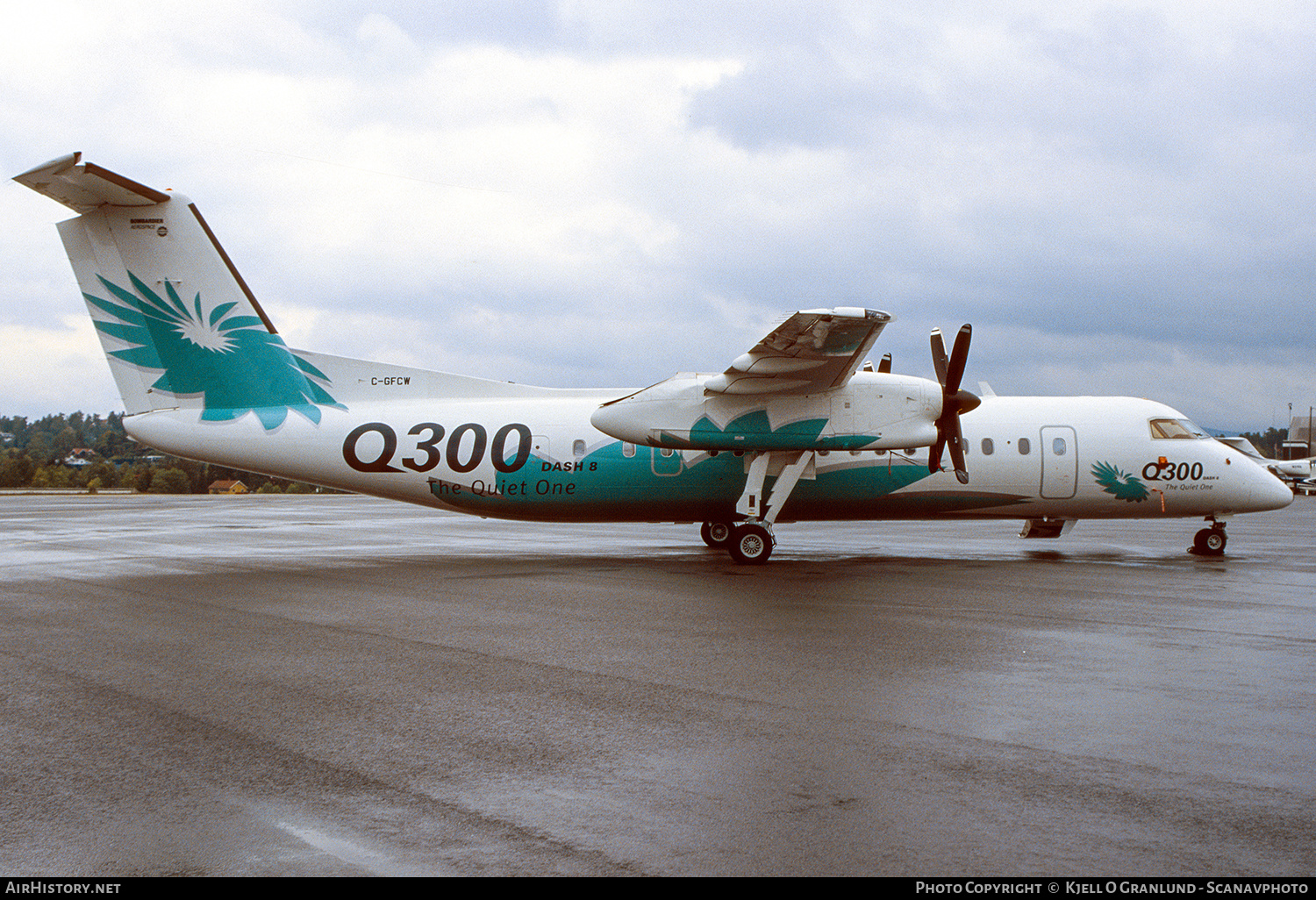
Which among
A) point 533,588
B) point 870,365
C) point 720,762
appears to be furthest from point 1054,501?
point 720,762

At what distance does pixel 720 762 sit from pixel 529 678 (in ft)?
8.32

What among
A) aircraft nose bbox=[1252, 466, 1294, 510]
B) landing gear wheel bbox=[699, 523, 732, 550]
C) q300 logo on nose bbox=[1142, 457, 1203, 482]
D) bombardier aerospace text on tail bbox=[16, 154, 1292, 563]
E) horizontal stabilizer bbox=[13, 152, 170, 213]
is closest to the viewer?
horizontal stabilizer bbox=[13, 152, 170, 213]

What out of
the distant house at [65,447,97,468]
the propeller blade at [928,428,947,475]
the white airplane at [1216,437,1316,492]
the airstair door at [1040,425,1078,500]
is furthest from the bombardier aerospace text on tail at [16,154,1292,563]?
the distant house at [65,447,97,468]

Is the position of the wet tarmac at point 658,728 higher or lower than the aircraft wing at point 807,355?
lower

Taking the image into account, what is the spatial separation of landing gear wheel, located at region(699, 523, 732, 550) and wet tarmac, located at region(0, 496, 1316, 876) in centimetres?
615

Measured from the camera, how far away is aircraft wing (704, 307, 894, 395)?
46.2 feet

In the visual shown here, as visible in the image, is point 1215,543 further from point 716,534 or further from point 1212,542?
point 716,534

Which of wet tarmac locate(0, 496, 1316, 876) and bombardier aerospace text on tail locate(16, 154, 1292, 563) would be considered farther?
bombardier aerospace text on tail locate(16, 154, 1292, 563)

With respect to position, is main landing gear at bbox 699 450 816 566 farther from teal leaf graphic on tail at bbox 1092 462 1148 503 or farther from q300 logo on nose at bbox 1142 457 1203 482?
q300 logo on nose at bbox 1142 457 1203 482

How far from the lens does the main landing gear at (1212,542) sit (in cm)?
1808

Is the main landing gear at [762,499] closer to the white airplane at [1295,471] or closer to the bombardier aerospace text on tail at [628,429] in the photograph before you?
the bombardier aerospace text on tail at [628,429]

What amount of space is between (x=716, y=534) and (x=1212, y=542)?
9.34 m

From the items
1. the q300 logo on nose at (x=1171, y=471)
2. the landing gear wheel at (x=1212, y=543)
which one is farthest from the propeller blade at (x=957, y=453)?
the landing gear wheel at (x=1212, y=543)

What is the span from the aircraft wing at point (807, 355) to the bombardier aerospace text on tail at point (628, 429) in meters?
0.05
